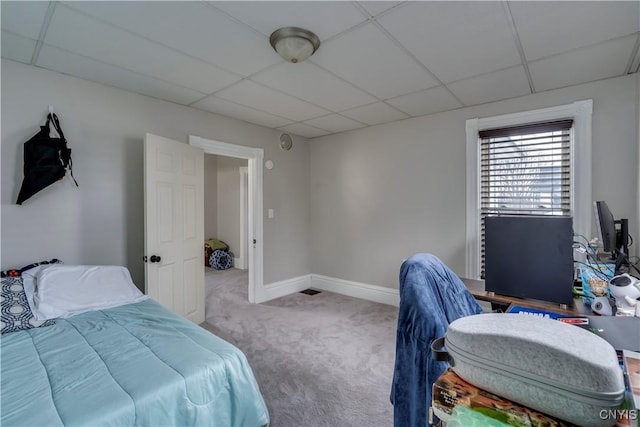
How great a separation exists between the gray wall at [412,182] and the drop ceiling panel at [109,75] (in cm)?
227

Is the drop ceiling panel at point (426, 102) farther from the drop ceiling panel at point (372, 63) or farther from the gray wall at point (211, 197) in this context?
the gray wall at point (211, 197)

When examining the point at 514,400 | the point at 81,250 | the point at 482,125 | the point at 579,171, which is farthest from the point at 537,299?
the point at 81,250

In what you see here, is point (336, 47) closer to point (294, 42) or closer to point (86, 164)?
point (294, 42)

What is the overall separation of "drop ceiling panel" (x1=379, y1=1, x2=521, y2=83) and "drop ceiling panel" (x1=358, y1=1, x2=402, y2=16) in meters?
0.06

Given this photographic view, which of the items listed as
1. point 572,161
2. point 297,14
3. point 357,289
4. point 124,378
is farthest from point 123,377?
point 572,161

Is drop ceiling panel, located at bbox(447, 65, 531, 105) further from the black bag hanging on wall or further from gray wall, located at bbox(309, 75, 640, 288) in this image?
the black bag hanging on wall

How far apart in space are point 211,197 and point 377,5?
6096 mm

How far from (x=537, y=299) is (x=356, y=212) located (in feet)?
9.12

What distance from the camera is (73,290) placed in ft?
7.02

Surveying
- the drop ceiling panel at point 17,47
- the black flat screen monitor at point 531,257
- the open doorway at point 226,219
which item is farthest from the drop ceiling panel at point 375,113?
the open doorway at point 226,219

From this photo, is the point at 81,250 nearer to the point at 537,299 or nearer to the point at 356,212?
the point at 356,212

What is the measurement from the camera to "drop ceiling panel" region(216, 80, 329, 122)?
2807mm

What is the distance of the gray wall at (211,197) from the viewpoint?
6.84 metres

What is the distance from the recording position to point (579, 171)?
2.66 meters
